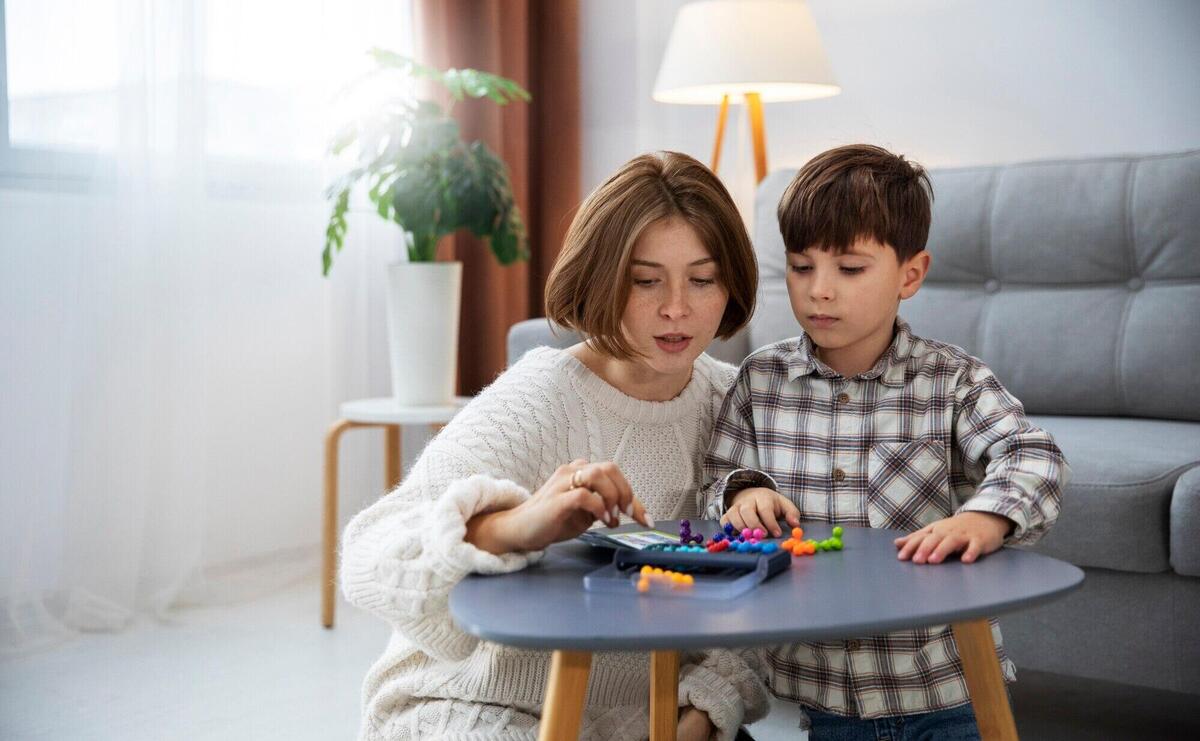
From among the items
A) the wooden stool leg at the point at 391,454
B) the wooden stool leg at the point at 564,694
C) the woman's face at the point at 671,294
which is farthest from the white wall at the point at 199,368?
the wooden stool leg at the point at 564,694

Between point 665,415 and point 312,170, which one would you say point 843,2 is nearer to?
point 312,170

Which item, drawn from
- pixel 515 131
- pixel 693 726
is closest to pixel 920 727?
pixel 693 726

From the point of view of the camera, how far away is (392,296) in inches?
107

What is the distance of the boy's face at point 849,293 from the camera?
4.02 ft

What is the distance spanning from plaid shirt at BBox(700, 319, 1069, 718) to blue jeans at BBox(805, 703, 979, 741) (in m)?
0.02

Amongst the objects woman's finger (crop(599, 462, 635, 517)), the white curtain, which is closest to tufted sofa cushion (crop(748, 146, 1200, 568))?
the white curtain

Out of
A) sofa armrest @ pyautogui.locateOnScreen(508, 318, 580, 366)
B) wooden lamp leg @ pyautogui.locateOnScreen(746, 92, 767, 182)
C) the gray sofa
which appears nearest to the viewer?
the gray sofa

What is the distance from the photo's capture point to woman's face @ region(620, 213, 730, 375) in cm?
118

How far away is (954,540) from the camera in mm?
950

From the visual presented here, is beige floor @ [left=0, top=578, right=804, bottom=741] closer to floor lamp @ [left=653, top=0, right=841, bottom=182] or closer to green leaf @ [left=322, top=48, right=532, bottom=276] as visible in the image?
green leaf @ [left=322, top=48, right=532, bottom=276]

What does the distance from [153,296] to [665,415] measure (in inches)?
67.7

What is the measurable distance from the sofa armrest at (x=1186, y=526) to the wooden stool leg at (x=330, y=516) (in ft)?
5.37

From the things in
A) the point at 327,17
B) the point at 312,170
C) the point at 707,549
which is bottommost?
the point at 707,549

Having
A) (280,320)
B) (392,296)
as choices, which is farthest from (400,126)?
(280,320)
